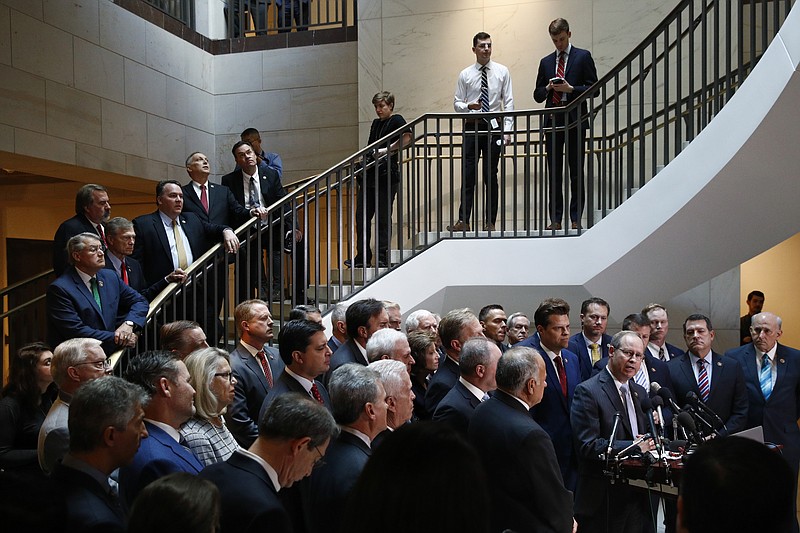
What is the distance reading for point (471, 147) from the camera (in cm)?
791

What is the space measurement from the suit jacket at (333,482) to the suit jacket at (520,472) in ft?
1.77

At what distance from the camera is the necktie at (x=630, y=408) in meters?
4.61

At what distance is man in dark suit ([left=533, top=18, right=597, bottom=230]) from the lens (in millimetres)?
6934

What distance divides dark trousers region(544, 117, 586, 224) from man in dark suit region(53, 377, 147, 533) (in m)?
4.83

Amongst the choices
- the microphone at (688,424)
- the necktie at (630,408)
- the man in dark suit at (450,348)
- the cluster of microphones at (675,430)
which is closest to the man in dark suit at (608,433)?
the necktie at (630,408)

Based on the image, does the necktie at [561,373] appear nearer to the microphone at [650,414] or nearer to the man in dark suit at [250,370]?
the microphone at [650,414]

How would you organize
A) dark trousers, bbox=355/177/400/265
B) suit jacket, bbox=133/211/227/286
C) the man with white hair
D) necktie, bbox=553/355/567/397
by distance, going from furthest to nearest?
dark trousers, bbox=355/177/400/265
suit jacket, bbox=133/211/227/286
necktie, bbox=553/355/567/397
the man with white hair

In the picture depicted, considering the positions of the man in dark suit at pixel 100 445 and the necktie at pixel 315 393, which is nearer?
the man in dark suit at pixel 100 445

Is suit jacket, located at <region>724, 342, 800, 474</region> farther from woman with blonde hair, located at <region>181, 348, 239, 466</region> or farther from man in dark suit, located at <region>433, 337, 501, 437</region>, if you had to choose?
woman with blonde hair, located at <region>181, 348, 239, 466</region>

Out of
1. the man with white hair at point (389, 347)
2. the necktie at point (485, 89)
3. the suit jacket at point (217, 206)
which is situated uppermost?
the necktie at point (485, 89)

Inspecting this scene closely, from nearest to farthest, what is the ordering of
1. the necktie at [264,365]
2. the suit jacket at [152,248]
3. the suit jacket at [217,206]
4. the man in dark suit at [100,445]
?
the man in dark suit at [100,445] < the necktie at [264,365] < the suit jacket at [152,248] < the suit jacket at [217,206]

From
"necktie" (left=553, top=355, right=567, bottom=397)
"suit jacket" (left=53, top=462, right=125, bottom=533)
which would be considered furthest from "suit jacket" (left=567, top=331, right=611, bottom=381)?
"suit jacket" (left=53, top=462, right=125, bottom=533)

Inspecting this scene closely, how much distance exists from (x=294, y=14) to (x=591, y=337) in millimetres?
6621

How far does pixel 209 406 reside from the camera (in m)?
3.37
